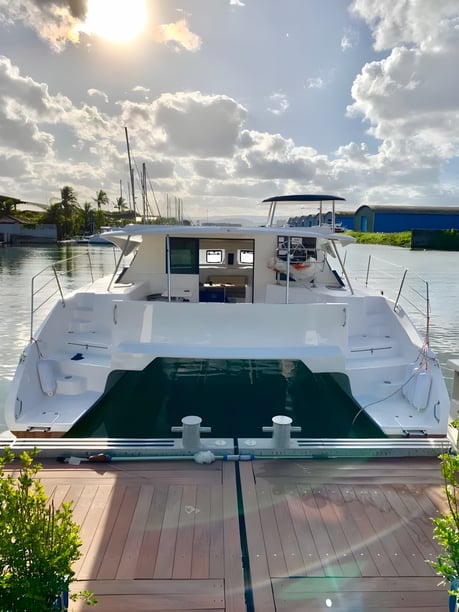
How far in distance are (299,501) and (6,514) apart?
7.55ft

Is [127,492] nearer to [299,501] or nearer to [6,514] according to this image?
[299,501]

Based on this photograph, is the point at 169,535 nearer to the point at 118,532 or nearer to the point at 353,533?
the point at 118,532

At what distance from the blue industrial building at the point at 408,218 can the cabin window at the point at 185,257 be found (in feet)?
214

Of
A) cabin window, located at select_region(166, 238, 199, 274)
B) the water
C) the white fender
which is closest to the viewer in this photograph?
the white fender

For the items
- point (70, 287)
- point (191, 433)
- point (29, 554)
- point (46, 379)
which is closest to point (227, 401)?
point (46, 379)

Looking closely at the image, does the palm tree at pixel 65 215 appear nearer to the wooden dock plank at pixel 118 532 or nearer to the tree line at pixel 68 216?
the tree line at pixel 68 216

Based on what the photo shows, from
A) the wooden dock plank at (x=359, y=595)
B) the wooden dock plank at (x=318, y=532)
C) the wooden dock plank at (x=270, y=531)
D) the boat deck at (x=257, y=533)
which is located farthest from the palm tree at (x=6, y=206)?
the wooden dock plank at (x=359, y=595)

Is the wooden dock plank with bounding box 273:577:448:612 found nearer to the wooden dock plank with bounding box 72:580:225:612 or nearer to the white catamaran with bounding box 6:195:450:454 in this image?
the wooden dock plank with bounding box 72:580:225:612

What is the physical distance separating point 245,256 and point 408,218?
215 feet

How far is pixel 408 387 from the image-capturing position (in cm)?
585

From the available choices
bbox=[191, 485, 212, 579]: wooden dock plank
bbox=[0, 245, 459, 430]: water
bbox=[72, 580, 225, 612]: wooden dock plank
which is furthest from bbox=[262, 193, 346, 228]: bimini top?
bbox=[72, 580, 225, 612]: wooden dock plank

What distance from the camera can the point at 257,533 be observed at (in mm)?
3064

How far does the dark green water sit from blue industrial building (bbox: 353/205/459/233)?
6601cm

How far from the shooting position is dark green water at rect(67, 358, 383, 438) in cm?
615
